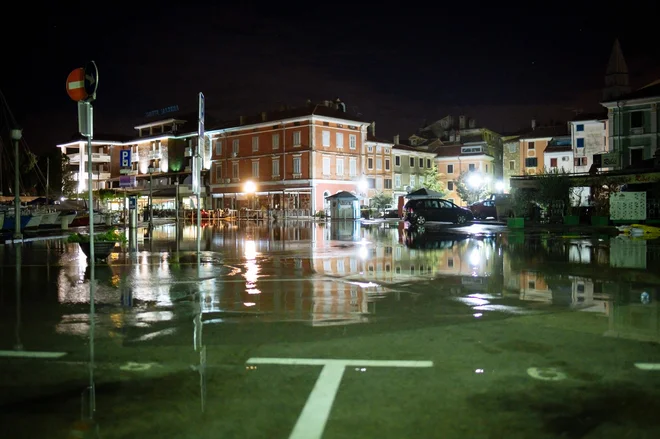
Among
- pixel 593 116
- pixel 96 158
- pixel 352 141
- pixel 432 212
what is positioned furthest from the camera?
pixel 96 158

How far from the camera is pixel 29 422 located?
14.0 ft

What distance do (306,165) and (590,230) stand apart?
3922 centimetres

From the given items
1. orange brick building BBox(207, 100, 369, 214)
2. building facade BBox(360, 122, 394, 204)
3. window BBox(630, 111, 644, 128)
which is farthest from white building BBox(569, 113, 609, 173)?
orange brick building BBox(207, 100, 369, 214)

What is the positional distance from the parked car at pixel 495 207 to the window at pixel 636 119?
14.9 m

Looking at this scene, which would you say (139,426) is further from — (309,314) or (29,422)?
(309,314)

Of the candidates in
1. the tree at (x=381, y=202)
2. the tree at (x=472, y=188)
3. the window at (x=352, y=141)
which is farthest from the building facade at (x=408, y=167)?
the tree at (x=381, y=202)

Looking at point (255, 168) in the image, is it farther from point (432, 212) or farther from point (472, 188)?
point (432, 212)

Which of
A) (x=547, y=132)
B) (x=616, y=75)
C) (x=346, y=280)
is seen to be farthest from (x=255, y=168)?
(x=346, y=280)

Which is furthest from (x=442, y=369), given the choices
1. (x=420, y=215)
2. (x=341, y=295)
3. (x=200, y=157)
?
(x=420, y=215)

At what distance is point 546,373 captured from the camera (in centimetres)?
541

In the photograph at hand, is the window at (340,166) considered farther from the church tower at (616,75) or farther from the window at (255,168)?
the church tower at (616,75)

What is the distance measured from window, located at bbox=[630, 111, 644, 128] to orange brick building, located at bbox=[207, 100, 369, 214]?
30.2 metres

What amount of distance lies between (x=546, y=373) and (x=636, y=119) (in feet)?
177

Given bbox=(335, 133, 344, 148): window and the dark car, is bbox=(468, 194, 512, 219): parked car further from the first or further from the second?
bbox=(335, 133, 344, 148): window
